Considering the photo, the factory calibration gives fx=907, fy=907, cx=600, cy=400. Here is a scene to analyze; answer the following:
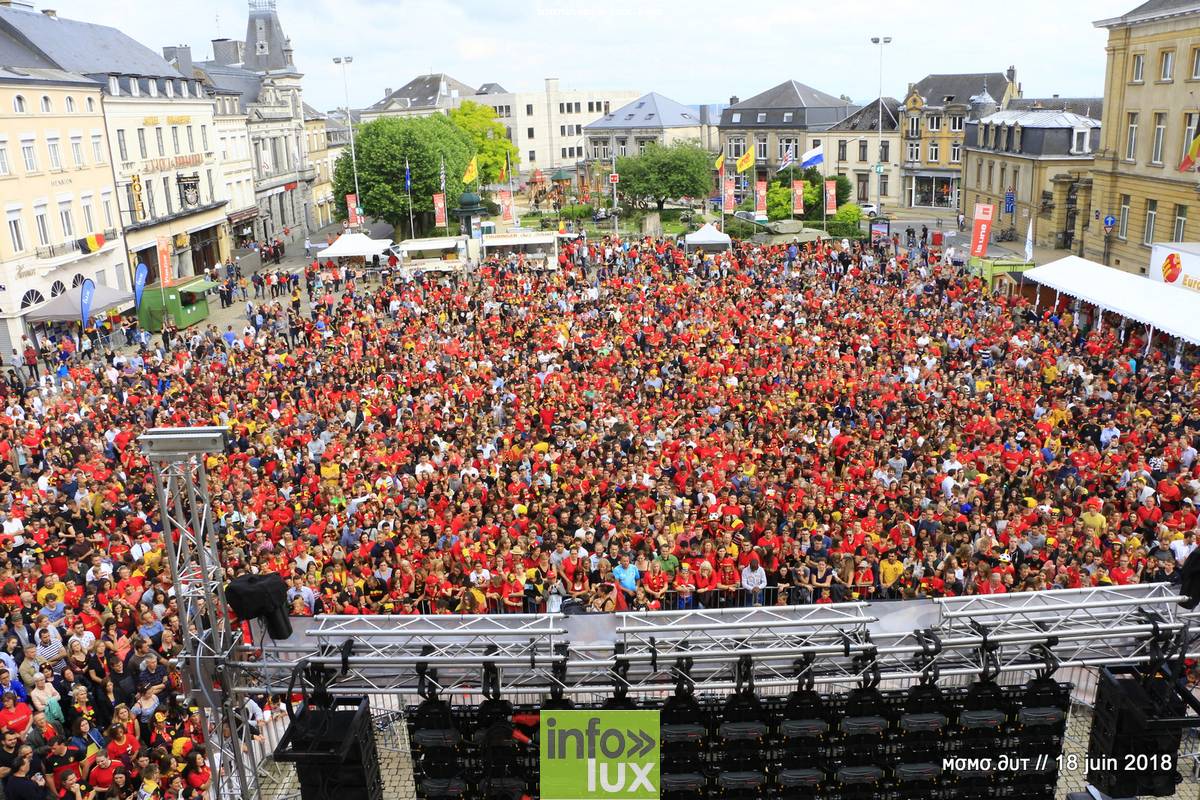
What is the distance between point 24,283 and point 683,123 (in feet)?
203

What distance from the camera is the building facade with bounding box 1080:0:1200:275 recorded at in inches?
1152

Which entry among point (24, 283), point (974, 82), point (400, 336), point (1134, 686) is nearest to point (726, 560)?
point (1134, 686)

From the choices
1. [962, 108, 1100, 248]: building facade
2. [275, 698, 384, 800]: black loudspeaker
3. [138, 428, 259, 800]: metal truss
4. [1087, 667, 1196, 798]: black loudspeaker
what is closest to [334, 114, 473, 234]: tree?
[962, 108, 1100, 248]: building facade

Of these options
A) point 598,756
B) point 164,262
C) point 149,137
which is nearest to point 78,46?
point 149,137

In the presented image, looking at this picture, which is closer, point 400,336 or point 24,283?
point 400,336

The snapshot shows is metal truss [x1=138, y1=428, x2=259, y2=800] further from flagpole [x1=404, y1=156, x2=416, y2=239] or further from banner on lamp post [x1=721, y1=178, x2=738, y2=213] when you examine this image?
flagpole [x1=404, y1=156, x2=416, y2=239]

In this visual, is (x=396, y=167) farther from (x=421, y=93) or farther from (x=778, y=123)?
(x=421, y=93)

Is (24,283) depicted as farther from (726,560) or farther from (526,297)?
(726,560)

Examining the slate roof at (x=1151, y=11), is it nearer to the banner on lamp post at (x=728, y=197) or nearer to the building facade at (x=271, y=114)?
the banner on lamp post at (x=728, y=197)

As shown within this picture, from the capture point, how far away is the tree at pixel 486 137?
245 ft

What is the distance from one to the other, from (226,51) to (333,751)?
6800cm

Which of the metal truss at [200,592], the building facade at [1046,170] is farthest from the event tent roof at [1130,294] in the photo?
the metal truss at [200,592]

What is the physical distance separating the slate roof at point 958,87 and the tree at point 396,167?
34467 mm

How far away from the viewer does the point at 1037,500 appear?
1366 cm
